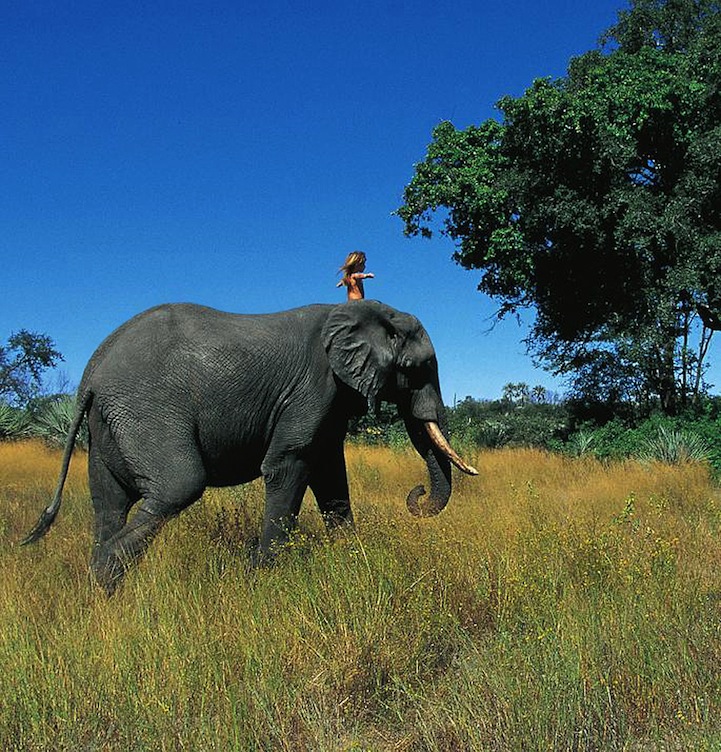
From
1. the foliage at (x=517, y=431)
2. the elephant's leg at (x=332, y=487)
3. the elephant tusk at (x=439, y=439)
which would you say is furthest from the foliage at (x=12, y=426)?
the elephant tusk at (x=439, y=439)

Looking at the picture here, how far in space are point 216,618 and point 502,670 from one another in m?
1.73

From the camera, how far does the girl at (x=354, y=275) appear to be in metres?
7.94

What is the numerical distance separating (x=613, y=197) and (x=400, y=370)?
1310cm

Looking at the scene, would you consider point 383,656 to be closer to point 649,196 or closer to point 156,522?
point 156,522

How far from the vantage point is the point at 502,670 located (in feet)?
11.9

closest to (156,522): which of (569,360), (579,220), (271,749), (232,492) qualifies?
(271,749)

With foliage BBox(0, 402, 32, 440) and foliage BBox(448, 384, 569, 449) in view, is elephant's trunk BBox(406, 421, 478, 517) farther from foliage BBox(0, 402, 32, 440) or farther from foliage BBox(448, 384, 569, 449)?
foliage BBox(0, 402, 32, 440)

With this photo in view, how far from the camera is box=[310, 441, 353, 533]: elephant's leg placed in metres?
6.55

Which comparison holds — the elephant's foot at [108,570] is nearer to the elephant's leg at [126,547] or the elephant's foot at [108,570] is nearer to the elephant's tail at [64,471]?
the elephant's leg at [126,547]

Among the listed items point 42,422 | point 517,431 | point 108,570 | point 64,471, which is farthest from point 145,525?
point 517,431

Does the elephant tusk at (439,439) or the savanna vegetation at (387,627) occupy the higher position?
the elephant tusk at (439,439)

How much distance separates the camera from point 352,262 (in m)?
8.01

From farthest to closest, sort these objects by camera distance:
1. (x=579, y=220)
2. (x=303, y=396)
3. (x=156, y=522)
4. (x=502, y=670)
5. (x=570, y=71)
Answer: (x=570, y=71)
(x=579, y=220)
(x=303, y=396)
(x=156, y=522)
(x=502, y=670)

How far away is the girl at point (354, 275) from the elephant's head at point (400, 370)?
1.57 m
